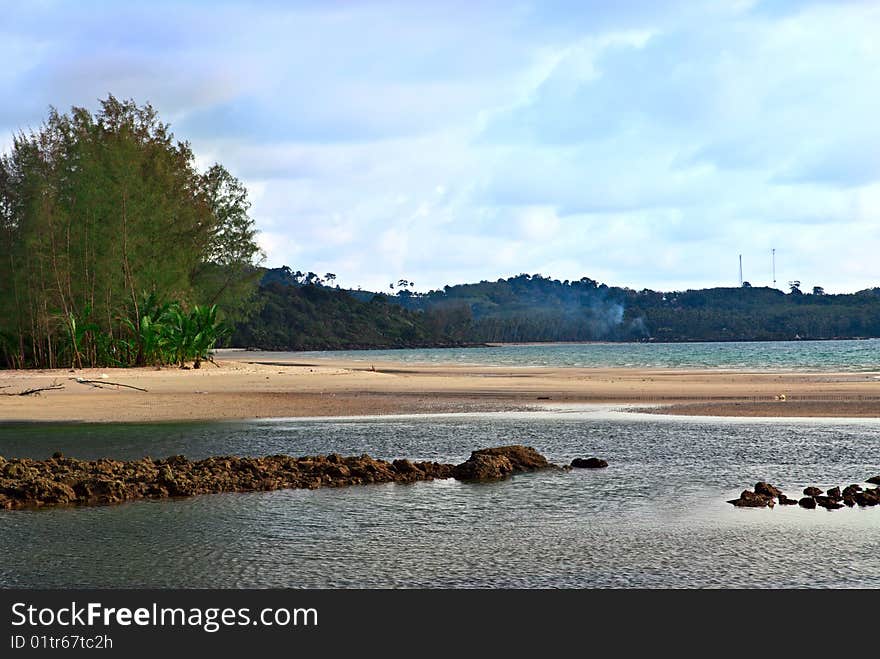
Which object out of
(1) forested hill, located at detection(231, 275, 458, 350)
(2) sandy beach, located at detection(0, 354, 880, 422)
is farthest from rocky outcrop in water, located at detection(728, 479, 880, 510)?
(1) forested hill, located at detection(231, 275, 458, 350)

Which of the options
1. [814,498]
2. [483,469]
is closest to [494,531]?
[483,469]

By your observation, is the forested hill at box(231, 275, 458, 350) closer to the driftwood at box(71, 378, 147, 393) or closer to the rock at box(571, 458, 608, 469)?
the driftwood at box(71, 378, 147, 393)

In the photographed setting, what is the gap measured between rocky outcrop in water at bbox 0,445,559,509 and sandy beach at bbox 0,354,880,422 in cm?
958

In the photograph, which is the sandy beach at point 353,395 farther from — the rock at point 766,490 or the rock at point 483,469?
the rock at point 766,490

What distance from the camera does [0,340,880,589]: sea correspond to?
9.20 meters

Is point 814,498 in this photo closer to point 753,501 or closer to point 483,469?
point 753,501

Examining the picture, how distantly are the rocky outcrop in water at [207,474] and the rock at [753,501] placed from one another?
3.72 meters

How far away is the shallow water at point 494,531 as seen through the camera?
9211 millimetres

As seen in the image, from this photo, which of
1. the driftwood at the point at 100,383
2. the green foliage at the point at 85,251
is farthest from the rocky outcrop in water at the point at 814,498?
the green foliage at the point at 85,251

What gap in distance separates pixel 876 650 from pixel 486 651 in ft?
9.16

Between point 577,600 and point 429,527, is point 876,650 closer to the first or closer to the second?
point 577,600

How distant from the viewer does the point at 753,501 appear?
12.5 metres

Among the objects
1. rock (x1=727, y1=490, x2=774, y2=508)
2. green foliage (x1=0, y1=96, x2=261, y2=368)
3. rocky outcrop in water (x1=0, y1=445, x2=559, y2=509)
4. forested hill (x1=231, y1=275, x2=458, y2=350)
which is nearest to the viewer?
rock (x1=727, y1=490, x2=774, y2=508)

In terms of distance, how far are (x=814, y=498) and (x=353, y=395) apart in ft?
72.2
